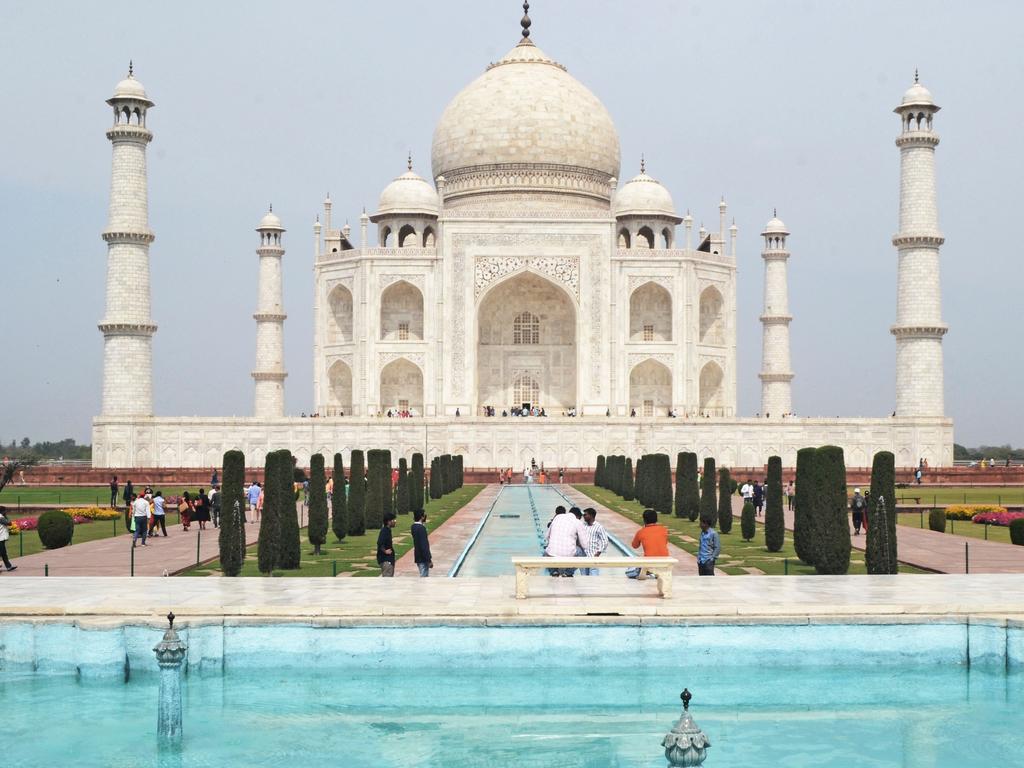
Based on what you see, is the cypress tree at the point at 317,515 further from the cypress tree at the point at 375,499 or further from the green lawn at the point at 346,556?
the cypress tree at the point at 375,499

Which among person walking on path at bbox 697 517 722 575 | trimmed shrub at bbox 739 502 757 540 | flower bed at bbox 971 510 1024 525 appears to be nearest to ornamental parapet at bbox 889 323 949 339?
flower bed at bbox 971 510 1024 525

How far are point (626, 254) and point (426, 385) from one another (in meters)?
6.52

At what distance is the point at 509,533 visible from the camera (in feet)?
48.1

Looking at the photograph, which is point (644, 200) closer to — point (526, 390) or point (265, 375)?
Result: point (526, 390)

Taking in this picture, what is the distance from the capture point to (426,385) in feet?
110

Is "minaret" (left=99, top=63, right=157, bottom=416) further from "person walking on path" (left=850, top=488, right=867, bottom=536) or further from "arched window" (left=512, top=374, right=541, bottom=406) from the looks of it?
"person walking on path" (left=850, top=488, right=867, bottom=536)

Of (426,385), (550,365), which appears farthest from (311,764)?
(550,365)

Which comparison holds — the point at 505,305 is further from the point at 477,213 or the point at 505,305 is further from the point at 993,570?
the point at 993,570

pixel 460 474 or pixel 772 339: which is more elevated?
pixel 772 339

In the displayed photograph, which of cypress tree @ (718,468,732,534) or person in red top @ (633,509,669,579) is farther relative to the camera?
cypress tree @ (718,468,732,534)

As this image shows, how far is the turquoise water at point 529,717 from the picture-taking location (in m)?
5.91

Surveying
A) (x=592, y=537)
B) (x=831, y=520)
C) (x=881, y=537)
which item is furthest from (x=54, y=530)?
(x=881, y=537)

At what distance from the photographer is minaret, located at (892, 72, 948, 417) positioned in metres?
30.4

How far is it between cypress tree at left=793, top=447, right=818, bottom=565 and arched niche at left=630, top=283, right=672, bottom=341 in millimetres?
24025
